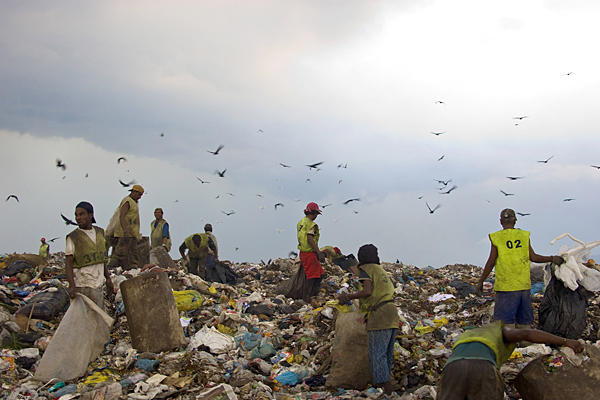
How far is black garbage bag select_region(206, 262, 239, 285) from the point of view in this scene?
11.1m

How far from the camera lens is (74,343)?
5539mm

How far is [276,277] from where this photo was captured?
12781mm

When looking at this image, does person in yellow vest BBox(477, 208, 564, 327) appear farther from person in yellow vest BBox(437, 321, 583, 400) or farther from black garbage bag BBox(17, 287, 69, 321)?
black garbage bag BBox(17, 287, 69, 321)

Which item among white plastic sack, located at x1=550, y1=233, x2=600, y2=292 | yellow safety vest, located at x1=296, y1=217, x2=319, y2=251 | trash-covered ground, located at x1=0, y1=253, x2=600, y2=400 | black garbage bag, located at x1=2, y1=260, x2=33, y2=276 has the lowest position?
trash-covered ground, located at x1=0, y1=253, x2=600, y2=400

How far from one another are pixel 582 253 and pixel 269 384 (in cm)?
478

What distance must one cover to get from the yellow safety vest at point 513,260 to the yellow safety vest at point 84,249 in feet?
17.0

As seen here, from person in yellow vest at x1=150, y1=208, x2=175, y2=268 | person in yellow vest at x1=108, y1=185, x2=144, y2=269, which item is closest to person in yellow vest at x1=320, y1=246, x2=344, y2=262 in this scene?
person in yellow vest at x1=150, y1=208, x2=175, y2=268

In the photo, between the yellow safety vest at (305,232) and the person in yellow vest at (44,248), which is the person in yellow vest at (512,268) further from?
the person in yellow vest at (44,248)

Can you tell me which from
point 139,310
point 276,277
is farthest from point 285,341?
point 276,277

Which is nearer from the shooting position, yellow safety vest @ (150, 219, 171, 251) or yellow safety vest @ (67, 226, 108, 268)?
yellow safety vest @ (67, 226, 108, 268)

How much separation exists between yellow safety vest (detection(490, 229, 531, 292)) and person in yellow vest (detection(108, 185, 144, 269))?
700 centimetres

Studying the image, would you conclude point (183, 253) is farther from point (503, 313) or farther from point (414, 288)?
point (503, 313)

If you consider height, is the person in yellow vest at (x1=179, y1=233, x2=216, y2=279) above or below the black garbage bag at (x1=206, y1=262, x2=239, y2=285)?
above

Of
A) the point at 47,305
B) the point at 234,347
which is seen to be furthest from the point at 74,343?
the point at 47,305
